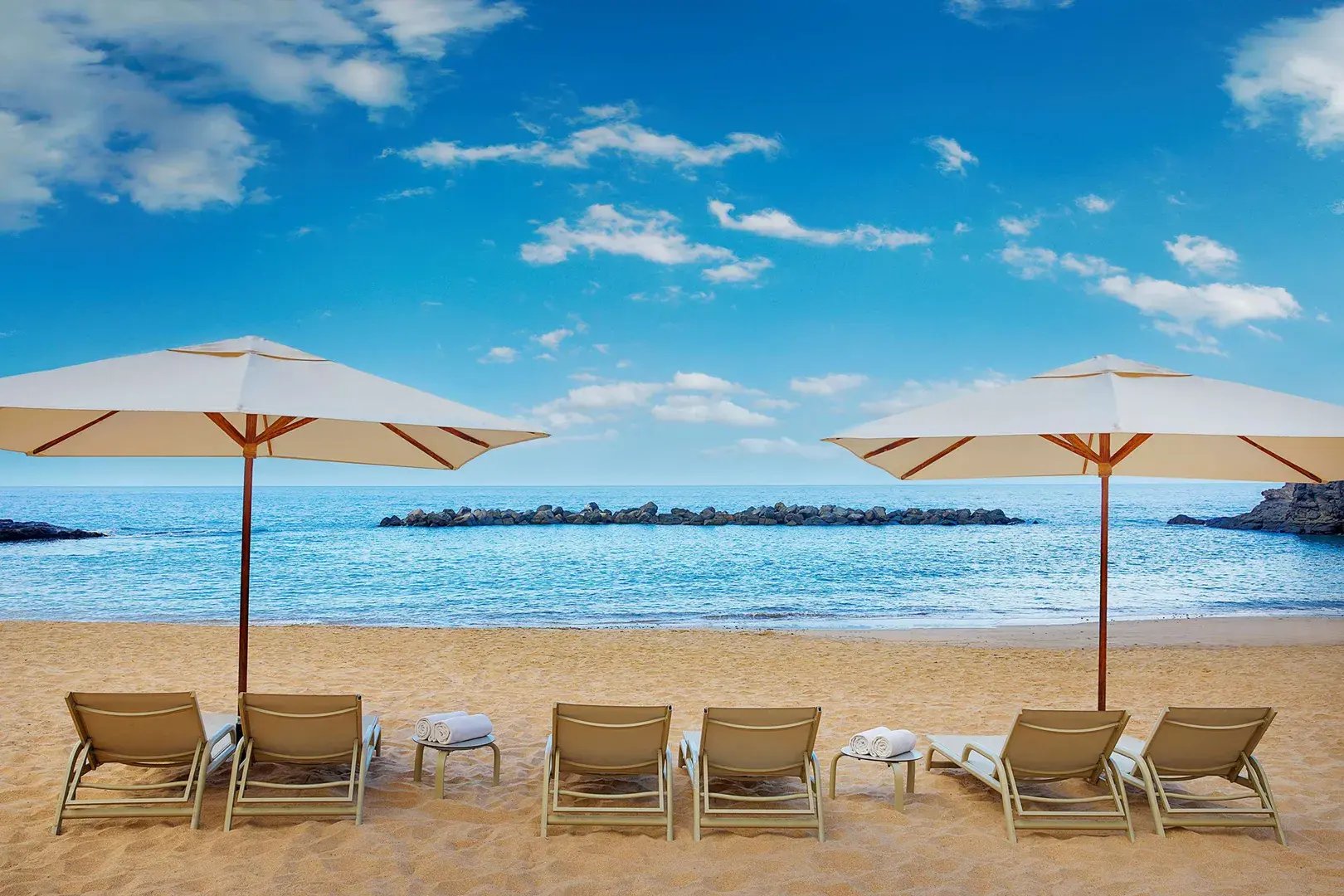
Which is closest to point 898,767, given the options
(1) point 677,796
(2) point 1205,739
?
(1) point 677,796

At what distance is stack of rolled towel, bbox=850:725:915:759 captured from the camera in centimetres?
467

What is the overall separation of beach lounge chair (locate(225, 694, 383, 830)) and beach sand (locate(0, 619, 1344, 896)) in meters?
0.10

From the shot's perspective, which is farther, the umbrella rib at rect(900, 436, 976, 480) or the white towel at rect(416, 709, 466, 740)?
the umbrella rib at rect(900, 436, 976, 480)

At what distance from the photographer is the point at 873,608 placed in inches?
742

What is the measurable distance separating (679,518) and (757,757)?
2160 inches

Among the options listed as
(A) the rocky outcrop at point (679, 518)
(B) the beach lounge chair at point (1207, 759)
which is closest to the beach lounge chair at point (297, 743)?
(B) the beach lounge chair at point (1207, 759)

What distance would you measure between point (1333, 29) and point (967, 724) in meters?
19.7

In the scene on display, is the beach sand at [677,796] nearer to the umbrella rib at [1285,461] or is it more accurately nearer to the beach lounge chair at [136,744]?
the beach lounge chair at [136,744]

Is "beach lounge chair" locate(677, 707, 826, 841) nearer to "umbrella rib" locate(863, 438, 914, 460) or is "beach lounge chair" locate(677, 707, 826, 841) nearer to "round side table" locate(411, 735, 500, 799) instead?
"round side table" locate(411, 735, 500, 799)

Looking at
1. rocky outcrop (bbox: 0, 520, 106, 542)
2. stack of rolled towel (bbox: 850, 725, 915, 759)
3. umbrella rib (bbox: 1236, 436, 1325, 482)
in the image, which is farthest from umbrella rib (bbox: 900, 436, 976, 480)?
rocky outcrop (bbox: 0, 520, 106, 542)

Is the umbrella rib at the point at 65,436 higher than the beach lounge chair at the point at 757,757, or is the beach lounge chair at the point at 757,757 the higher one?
the umbrella rib at the point at 65,436

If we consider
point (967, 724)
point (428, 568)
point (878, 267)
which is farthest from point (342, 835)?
point (878, 267)

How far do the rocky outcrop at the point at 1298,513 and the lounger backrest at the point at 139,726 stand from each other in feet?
193

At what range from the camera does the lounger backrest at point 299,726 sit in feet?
13.6
